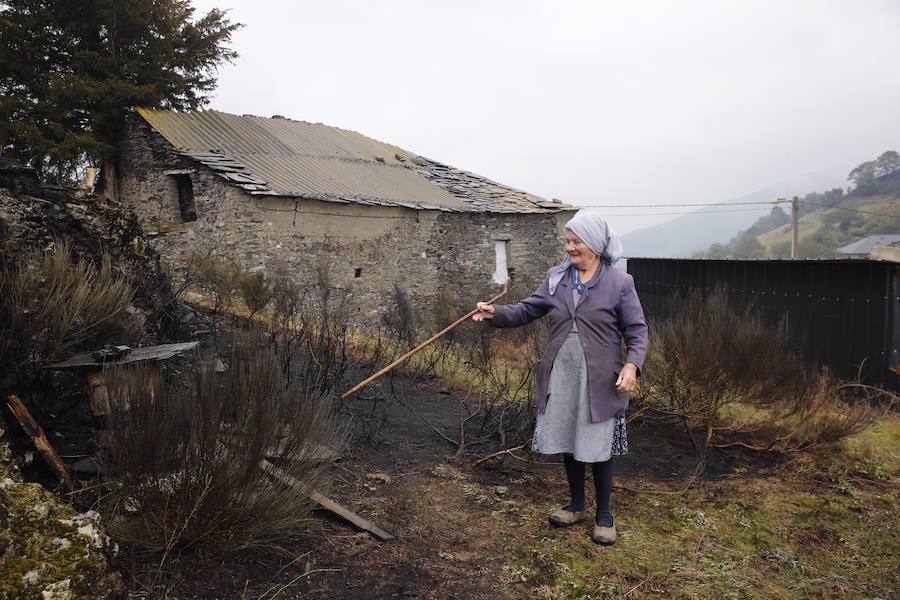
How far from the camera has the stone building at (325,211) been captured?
11609 millimetres

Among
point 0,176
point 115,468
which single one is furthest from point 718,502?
point 0,176

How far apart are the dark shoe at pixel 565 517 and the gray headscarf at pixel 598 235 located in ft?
4.82

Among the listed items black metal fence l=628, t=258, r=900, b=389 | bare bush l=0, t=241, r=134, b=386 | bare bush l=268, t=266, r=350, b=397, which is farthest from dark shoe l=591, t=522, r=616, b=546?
black metal fence l=628, t=258, r=900, b=389

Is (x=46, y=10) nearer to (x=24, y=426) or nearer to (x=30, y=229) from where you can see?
(x=30, y=229)

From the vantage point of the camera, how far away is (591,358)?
306cm

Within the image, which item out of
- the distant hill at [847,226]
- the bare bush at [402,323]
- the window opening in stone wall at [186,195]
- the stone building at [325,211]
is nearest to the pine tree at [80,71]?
the stone building at [325,211]

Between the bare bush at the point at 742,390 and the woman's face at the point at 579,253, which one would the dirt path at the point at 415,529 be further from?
the woman's face at the point at 579,253

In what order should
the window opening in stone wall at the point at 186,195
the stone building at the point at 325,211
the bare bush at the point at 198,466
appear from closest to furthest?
the bare bush at the point at 198,466 < the stone building at the point at 325,211 < the window opening in stone wall at the point at 186,195

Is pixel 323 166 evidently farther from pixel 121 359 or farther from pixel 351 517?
pixel 351 517

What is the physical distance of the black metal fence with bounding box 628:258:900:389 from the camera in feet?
24.6

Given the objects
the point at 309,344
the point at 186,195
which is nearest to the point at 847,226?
the point at 186,195

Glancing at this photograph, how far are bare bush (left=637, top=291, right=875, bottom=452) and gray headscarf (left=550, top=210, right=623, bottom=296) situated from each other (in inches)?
98.2

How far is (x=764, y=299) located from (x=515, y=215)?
947 cm

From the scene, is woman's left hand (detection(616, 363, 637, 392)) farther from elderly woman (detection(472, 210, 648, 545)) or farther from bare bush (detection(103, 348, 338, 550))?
bare bush (detection(103, 348, 338, 550))
